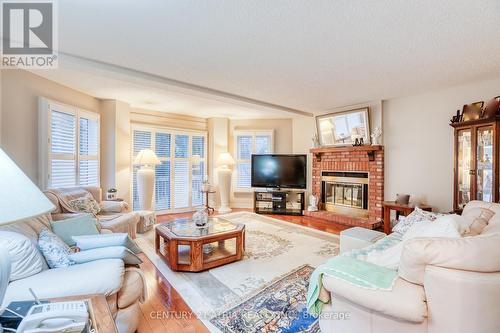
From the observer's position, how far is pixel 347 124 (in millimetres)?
4895

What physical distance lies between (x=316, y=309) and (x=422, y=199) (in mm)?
3551

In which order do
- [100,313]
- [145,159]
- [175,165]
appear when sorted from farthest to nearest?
[175,165] → [145,159] → [100,313]

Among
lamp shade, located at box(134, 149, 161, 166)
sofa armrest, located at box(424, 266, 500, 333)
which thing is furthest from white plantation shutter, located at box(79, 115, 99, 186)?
sofa armrest, located at box(424, 266, 500, 333)

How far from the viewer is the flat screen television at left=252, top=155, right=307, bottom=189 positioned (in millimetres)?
5637

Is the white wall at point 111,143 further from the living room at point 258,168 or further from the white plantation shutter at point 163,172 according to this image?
the white plantation shutter at point 163,172

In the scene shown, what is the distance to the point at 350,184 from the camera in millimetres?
5023

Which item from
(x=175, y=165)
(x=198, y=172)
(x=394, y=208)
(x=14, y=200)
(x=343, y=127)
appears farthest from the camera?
(x=198, y=172)

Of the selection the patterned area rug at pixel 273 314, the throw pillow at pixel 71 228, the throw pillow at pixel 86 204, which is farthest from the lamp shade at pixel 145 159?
the patterned area rug at pixel 273 314

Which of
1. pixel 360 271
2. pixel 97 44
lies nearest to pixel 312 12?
pixel 360 271

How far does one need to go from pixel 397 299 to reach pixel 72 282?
188 centimetres

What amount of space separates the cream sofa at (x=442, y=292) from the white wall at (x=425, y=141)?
3125 mm

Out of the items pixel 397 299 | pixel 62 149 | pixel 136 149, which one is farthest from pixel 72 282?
pixel 136 149

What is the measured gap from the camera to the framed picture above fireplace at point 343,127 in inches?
183

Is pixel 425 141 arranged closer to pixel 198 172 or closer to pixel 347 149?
pixel 347 149
